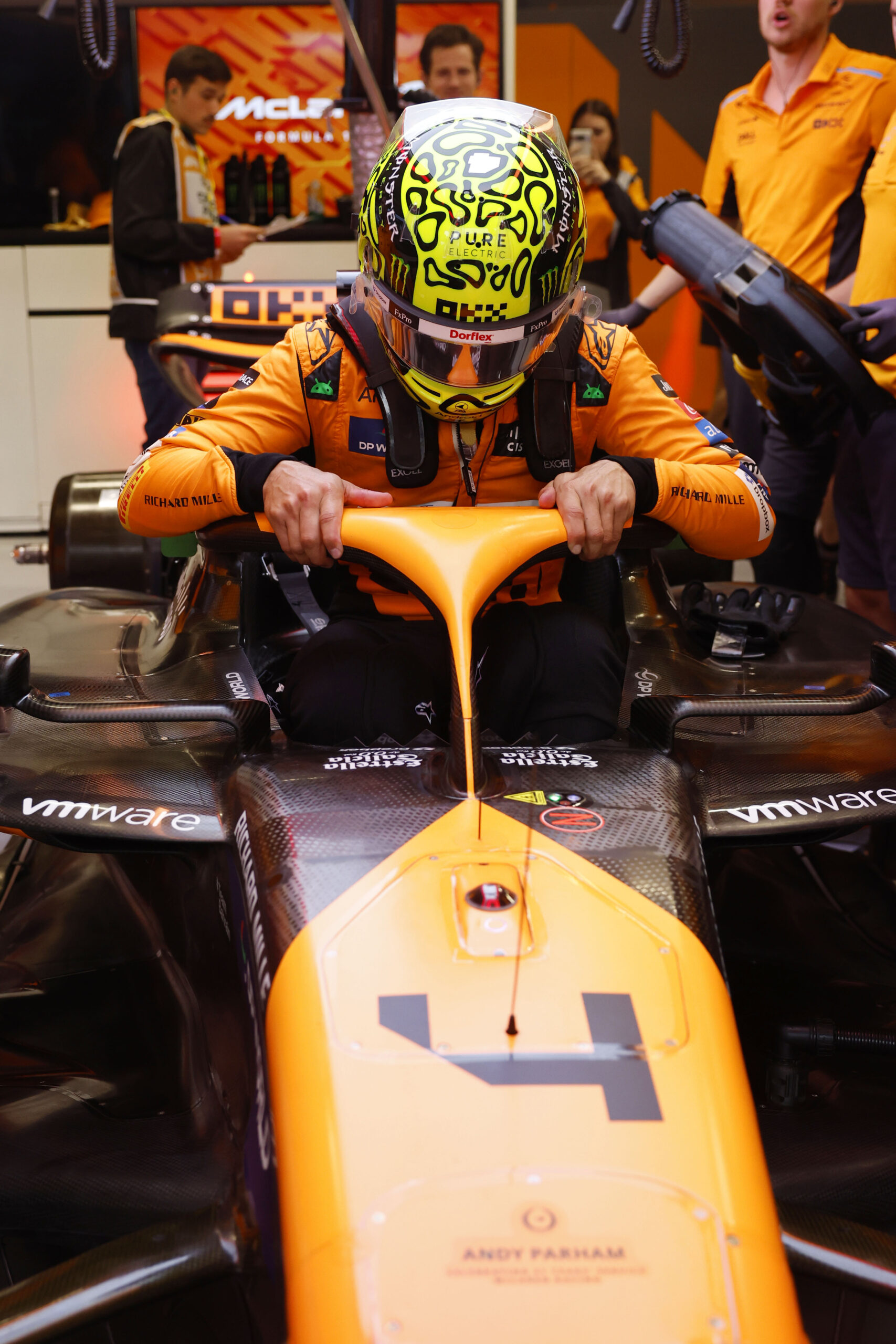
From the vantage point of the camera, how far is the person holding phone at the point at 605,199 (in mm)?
4320

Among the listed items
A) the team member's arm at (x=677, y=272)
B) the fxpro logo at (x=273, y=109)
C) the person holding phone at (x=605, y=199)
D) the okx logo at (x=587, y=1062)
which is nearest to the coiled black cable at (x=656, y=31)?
the team member's arm at (x=677, y=272)

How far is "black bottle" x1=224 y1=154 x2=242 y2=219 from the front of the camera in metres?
5.51

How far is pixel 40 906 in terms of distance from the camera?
1.86m

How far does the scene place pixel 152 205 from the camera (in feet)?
12.1

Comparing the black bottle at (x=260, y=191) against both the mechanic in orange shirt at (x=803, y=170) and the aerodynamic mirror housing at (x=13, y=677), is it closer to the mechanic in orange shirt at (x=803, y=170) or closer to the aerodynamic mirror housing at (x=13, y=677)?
the mechanic in orange shirt at (x=803, y=170)

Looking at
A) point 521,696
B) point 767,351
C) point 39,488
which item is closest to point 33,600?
point 521,696

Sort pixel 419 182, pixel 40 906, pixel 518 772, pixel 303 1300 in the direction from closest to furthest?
pixel 303 1300 < pixel 518 772 < pixel 419 182 < pixel 40 906

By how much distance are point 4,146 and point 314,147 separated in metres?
1.43

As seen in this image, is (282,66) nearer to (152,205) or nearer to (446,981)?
(152,205)

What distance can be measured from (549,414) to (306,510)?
408 mm

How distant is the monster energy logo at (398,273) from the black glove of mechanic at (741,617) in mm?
800

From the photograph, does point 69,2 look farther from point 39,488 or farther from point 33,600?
point 33,600

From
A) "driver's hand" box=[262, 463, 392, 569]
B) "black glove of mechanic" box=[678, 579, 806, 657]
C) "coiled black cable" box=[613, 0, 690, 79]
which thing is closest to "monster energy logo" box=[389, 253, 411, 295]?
"driver's hand" box=[262, 463, 392, 569]

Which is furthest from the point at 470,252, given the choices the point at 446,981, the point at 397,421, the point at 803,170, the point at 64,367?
the point at 64,367
